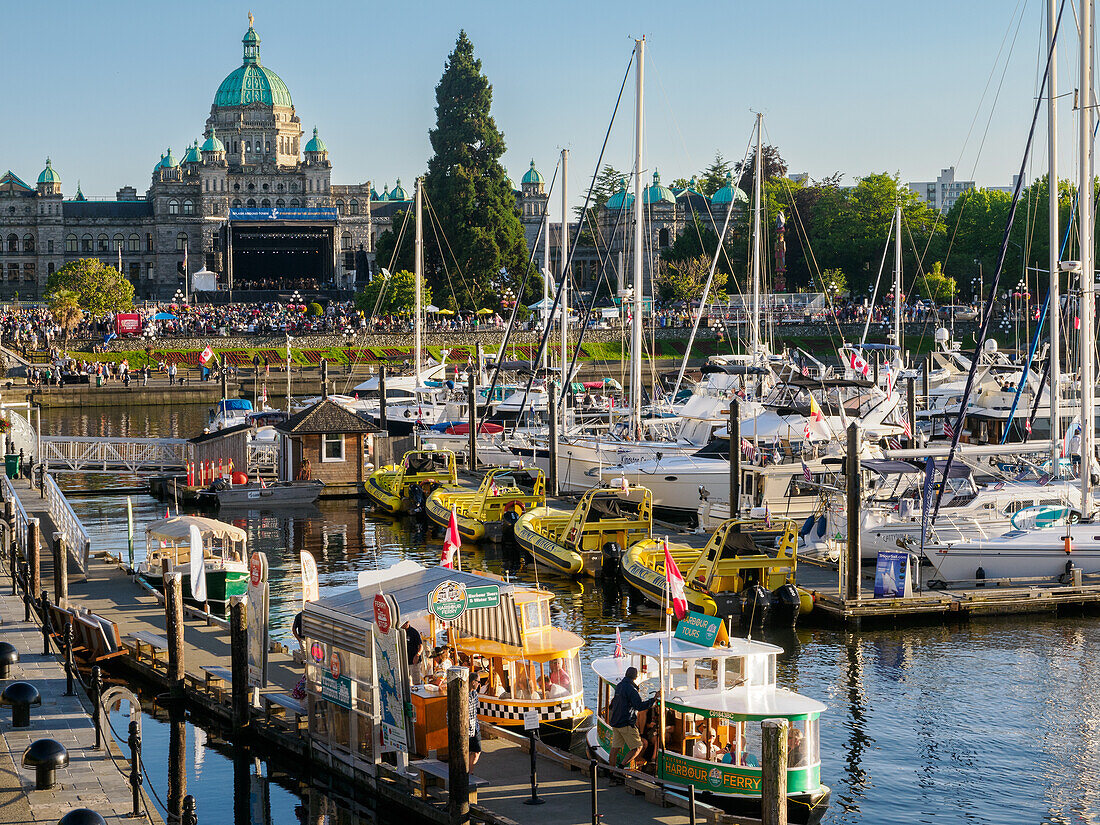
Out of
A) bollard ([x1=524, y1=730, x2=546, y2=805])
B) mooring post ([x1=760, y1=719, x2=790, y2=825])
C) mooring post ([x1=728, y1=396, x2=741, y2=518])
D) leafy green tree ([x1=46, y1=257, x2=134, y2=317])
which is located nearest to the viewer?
mooring post ([x1=760, y1=719, x2=790, y2=825])

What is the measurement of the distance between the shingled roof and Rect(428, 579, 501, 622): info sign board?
2997cm

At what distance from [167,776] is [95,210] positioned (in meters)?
161

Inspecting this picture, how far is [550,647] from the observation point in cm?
2205

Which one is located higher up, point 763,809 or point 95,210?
point 95,210

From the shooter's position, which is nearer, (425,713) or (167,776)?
(425,713)

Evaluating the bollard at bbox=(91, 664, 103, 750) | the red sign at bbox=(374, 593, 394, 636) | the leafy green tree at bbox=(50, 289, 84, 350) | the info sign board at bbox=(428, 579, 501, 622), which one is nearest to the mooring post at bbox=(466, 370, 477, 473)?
the bollard at bbox=(91, 664, 103, 750)

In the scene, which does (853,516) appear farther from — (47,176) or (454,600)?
(47,176)

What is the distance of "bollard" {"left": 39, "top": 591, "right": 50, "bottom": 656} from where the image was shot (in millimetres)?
27297

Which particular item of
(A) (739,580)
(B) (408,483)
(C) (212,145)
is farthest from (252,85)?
(A) (739,580)

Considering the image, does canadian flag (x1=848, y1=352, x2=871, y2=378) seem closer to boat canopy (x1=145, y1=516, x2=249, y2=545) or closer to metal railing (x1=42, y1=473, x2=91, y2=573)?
metal railing (x1=42, y1=473, x2=91, y2=573)

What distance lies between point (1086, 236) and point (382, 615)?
22.5 m

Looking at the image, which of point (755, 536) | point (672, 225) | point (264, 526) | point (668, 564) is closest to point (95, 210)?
point (672, 225)

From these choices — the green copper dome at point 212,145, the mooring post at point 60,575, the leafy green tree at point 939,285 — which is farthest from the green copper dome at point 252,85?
the mooring post at point 60,575

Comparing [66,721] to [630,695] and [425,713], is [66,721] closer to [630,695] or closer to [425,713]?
[425,713]
